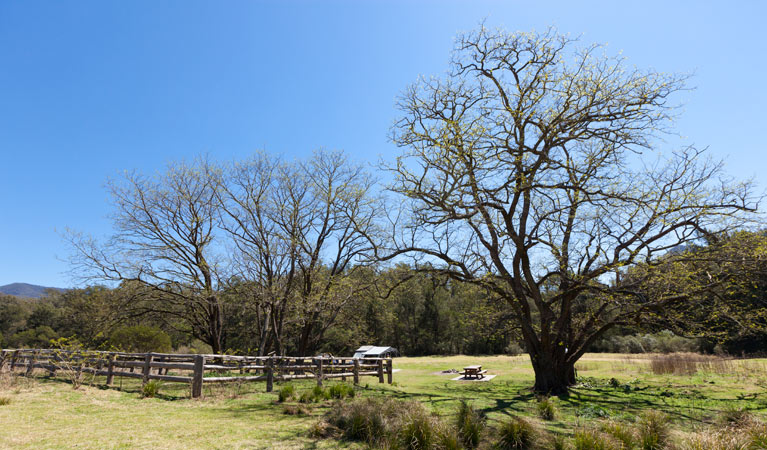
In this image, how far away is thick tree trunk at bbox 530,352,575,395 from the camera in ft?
42.0

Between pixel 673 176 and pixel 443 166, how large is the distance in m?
7.50

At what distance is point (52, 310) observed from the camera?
152ft

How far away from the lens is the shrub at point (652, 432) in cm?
532

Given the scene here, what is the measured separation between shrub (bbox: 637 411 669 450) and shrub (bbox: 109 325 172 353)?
2025 centimetres

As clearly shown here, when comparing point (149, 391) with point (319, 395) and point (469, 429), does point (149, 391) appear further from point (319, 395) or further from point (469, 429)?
point (469, 429)

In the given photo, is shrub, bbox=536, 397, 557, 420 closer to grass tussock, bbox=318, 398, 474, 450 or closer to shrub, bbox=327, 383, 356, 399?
grass tussock, bbox=318, 398, 474, 450

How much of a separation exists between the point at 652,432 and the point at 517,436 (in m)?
1.87

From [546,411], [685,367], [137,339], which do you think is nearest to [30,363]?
[137,339]

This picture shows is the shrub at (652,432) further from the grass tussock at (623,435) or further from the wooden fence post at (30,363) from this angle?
the wooden fence post at (30,363)

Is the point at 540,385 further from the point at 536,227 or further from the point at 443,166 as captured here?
the point at 443,166

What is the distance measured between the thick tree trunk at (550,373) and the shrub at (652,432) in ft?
23.3

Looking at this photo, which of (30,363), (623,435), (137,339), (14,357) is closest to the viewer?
(623,435)

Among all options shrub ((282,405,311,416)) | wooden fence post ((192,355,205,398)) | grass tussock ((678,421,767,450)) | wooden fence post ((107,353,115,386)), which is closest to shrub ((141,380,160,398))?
wooden fence post ((192,355,205,398))

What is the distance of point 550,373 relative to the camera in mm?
12898
